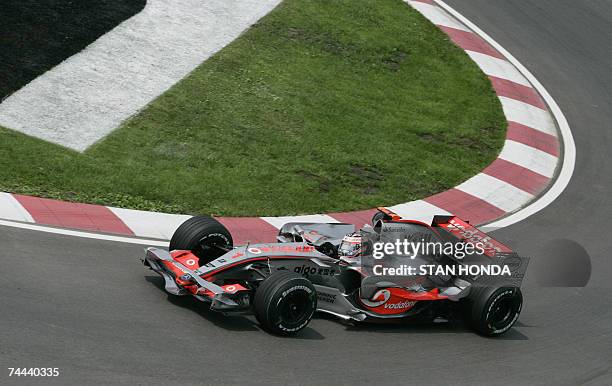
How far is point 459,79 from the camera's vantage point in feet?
52.7

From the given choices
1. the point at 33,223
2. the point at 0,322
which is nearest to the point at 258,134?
the point at 33,223

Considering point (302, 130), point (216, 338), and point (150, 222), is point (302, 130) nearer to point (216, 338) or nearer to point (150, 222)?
Answer: point (150, 222)

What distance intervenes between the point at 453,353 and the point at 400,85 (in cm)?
754

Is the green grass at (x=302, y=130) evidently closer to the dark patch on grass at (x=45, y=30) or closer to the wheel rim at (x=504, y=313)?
A: the dark patch on grass at (x=45, y=30)

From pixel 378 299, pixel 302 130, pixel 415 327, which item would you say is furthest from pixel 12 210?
pixel 302 130

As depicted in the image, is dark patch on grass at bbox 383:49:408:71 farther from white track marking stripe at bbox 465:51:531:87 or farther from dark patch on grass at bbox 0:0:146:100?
dark patch on grass at bbox 0:0:146:100

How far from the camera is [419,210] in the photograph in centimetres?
1196

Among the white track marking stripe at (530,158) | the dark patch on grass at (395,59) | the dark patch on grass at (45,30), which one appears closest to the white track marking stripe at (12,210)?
the dark patch on grass at (45,30)

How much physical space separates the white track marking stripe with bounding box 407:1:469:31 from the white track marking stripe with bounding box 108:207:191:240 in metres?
9.18

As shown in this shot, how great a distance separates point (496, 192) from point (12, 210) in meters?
6.79

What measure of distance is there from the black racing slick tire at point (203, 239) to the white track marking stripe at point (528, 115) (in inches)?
307

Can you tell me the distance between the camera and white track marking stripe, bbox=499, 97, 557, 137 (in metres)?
15.3

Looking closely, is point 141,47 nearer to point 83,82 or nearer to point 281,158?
point 83,82

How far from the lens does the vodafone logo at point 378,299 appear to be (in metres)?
8.71
